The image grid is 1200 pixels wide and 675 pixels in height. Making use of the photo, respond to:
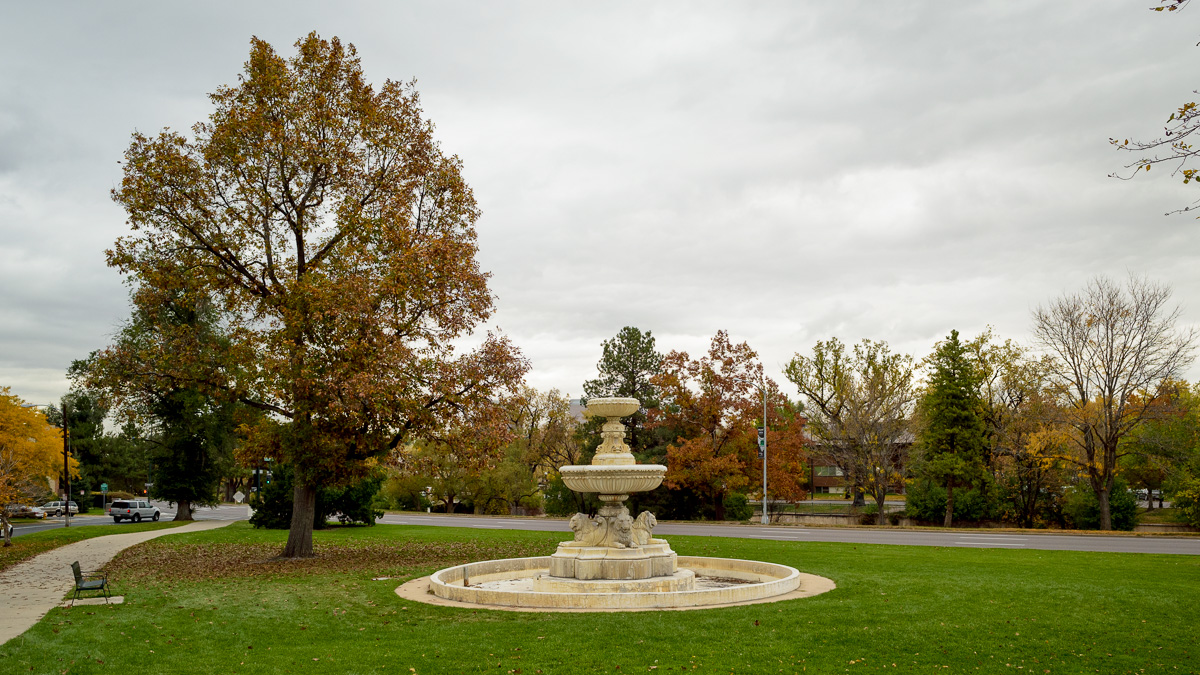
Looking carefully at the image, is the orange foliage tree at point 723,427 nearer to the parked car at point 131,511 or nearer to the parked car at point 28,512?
the parked car at point 131,511

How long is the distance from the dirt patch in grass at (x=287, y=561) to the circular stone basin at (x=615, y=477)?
18.7 ft

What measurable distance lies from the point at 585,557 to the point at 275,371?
28.1 ft

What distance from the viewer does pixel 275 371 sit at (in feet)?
61.2

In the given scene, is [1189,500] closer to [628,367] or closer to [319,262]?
[628,367]

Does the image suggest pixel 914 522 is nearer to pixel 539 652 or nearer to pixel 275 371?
pixel 275 371

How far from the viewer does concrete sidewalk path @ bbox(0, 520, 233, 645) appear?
12586mm

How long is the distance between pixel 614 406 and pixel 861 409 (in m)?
30.4

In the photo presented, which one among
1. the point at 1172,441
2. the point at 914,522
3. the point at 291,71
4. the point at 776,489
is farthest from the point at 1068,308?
the point at 291,71

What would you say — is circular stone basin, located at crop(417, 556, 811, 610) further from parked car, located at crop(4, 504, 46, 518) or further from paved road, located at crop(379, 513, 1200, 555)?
parked car, located at crop(4, 504, 46, 518)

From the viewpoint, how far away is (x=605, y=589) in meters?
13.8

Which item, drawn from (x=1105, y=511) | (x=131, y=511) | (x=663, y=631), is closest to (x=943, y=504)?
(x=1105, y=511)

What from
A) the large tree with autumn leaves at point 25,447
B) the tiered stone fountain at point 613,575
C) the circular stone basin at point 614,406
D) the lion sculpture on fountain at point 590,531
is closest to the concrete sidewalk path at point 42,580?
the large tree with autumn leaves at point 25,447

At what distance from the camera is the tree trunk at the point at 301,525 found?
21281 millimetres

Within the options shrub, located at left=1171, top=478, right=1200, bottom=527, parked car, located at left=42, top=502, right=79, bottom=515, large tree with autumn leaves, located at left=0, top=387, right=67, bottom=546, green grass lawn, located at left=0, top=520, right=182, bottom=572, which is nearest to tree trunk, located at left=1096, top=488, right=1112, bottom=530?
shrub, located at left=1171, top=478, right=1200, bottom=527
